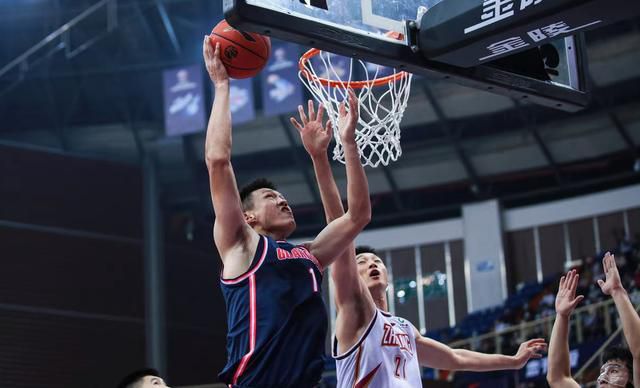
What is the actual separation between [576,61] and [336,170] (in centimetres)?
1670

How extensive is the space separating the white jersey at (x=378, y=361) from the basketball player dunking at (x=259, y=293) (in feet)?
3.34

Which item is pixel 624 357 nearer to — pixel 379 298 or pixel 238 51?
pixel 379 298

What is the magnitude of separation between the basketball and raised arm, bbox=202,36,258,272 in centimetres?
54

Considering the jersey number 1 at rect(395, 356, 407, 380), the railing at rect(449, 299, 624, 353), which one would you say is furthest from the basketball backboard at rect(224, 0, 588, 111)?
the railing at rect(449, 299, 624, 353)

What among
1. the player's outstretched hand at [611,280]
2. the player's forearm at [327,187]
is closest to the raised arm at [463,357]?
the player's outstretched hand at [611,280]

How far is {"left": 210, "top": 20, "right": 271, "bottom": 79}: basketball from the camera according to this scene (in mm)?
4734

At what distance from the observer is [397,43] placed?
495 cm

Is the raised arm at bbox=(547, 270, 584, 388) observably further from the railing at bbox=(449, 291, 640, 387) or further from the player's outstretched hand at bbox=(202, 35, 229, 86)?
the railing at bbox=(449, 291, 640, 387)

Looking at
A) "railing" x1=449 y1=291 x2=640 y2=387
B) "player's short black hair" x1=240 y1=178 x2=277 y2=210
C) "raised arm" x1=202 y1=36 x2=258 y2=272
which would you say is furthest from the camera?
"railing" x1=449 y1=291 x2=640 y2=387

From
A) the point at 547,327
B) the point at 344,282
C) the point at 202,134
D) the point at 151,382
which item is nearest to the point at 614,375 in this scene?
the point at 344,282

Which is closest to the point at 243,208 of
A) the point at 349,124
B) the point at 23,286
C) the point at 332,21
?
the point at 349,124

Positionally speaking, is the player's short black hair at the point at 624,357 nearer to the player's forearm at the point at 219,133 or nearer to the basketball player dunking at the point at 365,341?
the basketball player dunking at the point at 365,341

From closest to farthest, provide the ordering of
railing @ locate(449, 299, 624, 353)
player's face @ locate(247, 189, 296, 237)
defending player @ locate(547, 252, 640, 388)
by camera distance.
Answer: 1. player's face @ locate(247, 189, 296, 237)
2. defending player @ locate(547, 252, 640, 388)
3. railing @ locate(449, 299, 624, 353)

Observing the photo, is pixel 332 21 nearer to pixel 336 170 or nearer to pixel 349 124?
pixel 349 124
